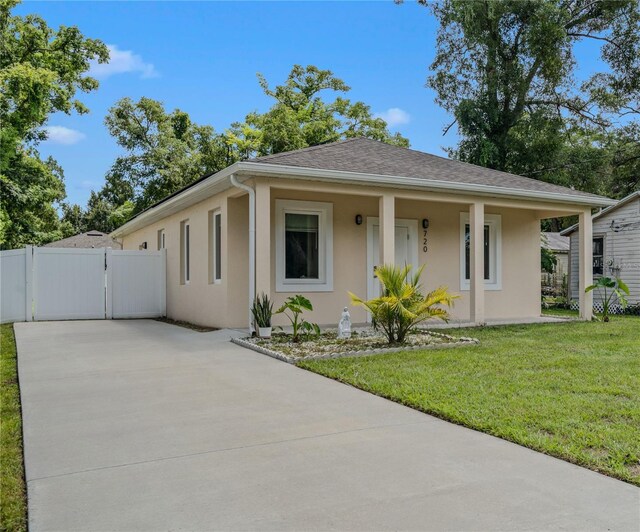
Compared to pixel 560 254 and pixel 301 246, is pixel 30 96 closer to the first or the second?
pixel 301 246

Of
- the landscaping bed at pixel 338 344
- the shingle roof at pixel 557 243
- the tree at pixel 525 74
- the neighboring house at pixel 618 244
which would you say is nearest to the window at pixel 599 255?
the neighboring house at pixel 618 244

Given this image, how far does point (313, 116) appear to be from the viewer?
2931 centimetres

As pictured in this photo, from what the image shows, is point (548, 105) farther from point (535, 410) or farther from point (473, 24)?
point (535, 410)

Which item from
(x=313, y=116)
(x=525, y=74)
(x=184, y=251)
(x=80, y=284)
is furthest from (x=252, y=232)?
(x=313, y=116)

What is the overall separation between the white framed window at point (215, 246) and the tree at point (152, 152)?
16643 millimetres

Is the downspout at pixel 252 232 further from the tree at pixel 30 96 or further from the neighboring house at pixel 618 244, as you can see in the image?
the tree at pixel 30 96

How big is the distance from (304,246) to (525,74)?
623 inches

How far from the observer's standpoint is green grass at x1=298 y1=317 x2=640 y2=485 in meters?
3.60

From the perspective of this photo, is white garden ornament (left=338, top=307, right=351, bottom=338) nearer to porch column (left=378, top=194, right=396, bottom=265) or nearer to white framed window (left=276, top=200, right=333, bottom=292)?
porch column (left=378, top=194, right=396, bottom=265)

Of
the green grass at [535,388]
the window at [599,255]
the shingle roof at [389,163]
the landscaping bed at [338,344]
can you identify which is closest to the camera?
the green grass at [535,388]

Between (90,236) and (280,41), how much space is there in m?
17.7

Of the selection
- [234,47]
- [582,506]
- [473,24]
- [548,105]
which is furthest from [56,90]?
[582,506]

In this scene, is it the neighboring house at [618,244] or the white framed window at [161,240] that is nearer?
the white framed window at [161,240]

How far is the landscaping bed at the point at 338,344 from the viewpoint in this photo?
23.6 ft
